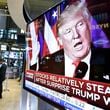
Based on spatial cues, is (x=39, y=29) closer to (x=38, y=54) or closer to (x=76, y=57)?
(x=38, y=54)

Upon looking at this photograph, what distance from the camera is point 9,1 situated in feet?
13.0

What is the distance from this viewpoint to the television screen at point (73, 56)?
150cm

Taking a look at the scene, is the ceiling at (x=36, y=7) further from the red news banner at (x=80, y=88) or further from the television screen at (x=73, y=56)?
the red news banner at (x=80, y=88)

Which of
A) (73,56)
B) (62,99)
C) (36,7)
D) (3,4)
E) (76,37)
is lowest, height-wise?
(62,99)

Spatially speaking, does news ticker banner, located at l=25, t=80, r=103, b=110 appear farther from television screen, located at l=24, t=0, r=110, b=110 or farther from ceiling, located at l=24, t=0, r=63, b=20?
ceiling, located at l=24, t=0, r=63, b=20

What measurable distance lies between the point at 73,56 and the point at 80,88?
0.87 feet

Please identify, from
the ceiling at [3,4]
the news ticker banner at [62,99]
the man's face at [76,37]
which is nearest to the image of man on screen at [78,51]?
the man's face at [76,37]

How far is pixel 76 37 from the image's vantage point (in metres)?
1.84

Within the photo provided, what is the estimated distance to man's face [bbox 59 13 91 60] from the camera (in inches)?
67.0

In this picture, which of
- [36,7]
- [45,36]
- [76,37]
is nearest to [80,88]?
[76,37]

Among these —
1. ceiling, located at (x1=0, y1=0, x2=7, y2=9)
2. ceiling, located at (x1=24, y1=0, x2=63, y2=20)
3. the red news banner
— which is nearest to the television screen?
the red news banner

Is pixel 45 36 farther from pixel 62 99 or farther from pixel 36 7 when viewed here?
pixel 36 7

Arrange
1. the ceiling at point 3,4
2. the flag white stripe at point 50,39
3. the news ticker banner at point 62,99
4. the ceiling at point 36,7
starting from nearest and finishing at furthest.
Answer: the news ticker banner at point 62,99 → the flag white stripe at point 50,39 → the ceiling at point 36,7 → the ceiling at point 3,4

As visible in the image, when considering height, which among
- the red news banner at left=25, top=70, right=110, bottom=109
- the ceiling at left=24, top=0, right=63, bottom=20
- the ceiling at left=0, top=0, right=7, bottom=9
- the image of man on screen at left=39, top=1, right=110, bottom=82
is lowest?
the red news banner at left=25, top=70, right=110, bottom=109
